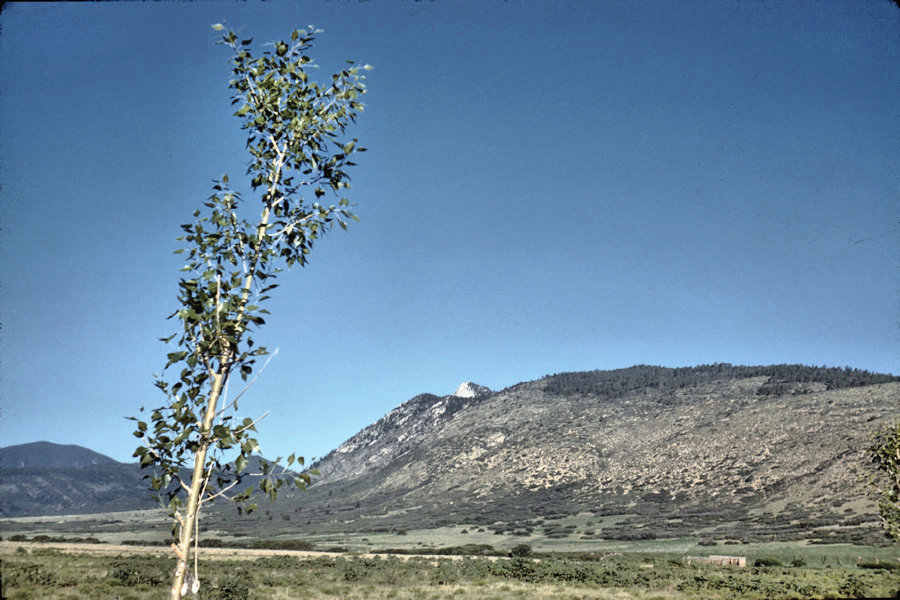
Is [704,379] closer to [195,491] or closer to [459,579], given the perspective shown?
[459,579]

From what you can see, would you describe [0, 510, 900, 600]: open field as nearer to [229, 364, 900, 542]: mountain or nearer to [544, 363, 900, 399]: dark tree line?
[229, 364, 900, 542]: mountain

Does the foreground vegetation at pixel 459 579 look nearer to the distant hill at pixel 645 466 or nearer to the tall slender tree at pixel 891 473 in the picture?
the tall slender tree at pixel 891 473

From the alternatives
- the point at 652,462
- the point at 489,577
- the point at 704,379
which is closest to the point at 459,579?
the point at 489,577

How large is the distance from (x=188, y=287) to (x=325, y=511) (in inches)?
6243

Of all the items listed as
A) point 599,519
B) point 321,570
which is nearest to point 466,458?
point 599,519

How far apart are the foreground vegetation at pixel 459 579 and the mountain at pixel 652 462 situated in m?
12.4

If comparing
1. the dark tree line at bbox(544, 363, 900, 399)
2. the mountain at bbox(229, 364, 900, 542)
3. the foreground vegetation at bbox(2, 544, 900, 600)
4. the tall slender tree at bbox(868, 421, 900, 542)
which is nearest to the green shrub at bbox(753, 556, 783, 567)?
the foreground vegetation at bbox(2, 544, 900, 600)

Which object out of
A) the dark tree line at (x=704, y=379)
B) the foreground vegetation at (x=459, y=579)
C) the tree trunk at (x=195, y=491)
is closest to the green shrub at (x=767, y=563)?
the foreground vegetation at (x=459, y=579)

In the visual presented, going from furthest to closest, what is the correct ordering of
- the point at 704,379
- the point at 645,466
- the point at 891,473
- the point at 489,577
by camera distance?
the point at 704,379 < the point at 645,466 < the point at 489,577 < the point at 891,473

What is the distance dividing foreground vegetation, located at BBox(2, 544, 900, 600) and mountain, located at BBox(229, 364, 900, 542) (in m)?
12.4

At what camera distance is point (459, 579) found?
36000 millimetres

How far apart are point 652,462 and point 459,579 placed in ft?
295

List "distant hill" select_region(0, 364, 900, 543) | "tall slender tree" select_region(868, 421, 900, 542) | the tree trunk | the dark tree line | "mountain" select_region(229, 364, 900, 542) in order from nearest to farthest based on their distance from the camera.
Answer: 1. the tree trunk
2. "tall slender tree" select_region(868, 421, 900, 542)
3. "distant hill" select_region(0, 364, 900, 543)
4. "mountain" select_region(229, 364, 900, 542)
5. the dark tree line

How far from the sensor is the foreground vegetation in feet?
89.6
